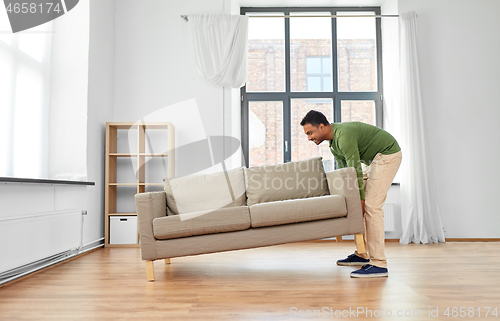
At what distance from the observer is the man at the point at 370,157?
101 inches

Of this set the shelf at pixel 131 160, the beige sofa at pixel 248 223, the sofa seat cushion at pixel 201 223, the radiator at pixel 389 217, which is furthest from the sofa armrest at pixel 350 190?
the shelf at pixel 131 160

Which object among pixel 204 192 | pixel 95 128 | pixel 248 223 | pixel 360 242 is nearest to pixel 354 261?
pixel 360 242

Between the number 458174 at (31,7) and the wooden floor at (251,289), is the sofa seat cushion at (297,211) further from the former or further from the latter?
the number 458174 at (31,7)

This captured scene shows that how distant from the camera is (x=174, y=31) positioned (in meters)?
4.65

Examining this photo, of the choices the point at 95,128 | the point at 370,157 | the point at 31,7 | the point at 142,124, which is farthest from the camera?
the point at 142,124

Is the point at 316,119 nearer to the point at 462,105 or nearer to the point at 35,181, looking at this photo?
the point at 35,181

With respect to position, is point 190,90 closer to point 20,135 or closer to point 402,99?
point 20,135

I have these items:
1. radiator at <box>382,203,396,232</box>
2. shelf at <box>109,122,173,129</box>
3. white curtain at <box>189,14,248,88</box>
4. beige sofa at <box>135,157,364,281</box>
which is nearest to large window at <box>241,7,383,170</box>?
white curtain at <box>189,14,248,88</box>

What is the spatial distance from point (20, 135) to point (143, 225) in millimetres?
1487

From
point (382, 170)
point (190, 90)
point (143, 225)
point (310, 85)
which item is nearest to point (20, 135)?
point (143, 225)

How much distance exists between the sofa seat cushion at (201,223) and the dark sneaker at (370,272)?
779mm

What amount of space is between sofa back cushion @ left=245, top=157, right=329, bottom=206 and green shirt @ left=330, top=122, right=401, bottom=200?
1.55 feet

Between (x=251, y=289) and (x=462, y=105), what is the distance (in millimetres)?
3688

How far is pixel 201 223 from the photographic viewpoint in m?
2.56
